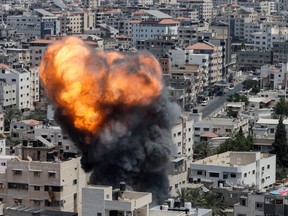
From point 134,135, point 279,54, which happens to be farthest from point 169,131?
point 279,54

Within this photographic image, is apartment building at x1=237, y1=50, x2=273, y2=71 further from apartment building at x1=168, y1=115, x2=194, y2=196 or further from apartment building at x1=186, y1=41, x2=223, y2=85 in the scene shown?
apartment building at x1=168, y1=115, x2=194, y2=196

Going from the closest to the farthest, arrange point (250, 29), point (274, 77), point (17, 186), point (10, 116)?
point (17, 186) → point (10, 116) → point (274, 77) → point (250, 29)

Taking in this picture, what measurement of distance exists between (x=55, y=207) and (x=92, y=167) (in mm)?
2380

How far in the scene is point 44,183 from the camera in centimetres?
3766

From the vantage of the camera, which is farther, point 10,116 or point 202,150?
point 10,116

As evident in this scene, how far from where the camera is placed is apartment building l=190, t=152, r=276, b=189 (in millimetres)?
45812

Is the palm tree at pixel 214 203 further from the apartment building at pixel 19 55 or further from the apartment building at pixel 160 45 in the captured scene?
the apartment building at pixel 19 55

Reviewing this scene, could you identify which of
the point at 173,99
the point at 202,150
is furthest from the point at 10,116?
the point at 202,150

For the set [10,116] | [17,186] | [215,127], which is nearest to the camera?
[17,186]

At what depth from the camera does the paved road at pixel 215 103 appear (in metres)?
70.5

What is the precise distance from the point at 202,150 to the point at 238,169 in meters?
8.03

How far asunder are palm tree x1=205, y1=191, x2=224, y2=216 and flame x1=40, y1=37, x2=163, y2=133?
12.4ft

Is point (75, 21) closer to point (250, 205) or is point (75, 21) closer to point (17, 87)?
point (17, 87)

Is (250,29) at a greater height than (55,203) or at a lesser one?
lesser
